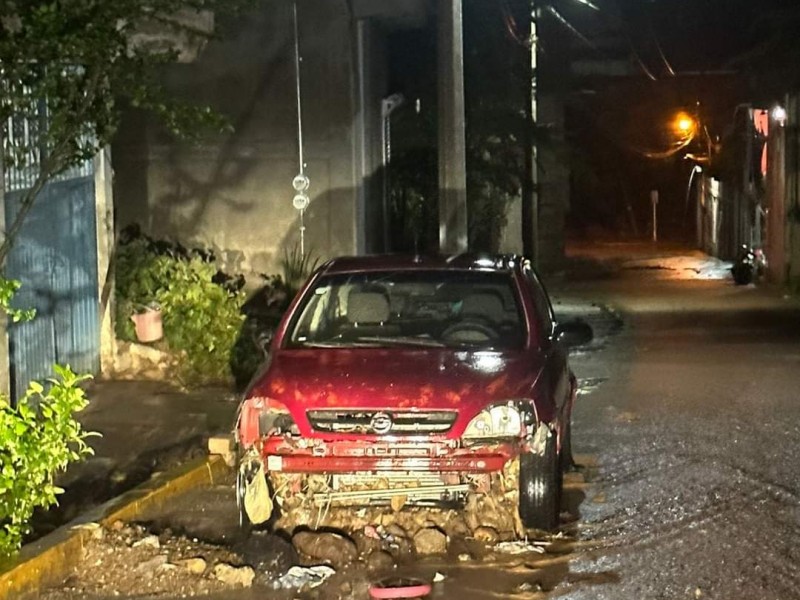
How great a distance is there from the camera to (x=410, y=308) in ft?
28.8

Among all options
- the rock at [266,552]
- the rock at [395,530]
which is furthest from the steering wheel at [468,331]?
the rock at [266,552]

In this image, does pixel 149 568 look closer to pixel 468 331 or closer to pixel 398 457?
pixel 398 457

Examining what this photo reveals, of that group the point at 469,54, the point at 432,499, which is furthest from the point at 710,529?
the point at 469,54

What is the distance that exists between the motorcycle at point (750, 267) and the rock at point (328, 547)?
2206 cm

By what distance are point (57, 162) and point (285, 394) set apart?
2.26 meters

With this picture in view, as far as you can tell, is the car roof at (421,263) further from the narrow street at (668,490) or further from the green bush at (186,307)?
the green bush at (186,307)

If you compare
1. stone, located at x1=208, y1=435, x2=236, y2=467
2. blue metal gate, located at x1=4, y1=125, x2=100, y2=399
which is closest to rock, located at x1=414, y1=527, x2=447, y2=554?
stone, located at x1=208, y1=435, x2=236, y2=467

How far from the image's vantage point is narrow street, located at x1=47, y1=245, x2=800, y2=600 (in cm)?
664

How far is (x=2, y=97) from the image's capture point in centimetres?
745

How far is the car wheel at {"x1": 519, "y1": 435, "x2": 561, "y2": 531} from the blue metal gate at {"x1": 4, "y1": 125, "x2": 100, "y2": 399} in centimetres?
509

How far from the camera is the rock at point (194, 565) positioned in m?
6.81

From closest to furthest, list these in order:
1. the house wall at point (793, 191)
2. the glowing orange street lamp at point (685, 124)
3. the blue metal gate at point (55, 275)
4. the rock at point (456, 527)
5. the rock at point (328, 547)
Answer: the rock at point (328, 547), the rock at point (456, 527), the blue metal gate at point (55, 275), the house wall at point (793, 191), the glowing orange street lamp at point (685, 124)

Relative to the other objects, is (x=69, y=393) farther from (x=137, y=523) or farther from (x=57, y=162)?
(x=57, y=162)

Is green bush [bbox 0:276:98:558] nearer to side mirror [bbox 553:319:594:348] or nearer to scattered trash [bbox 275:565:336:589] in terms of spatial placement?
scattered trash [bbox 275:565:336:589]
